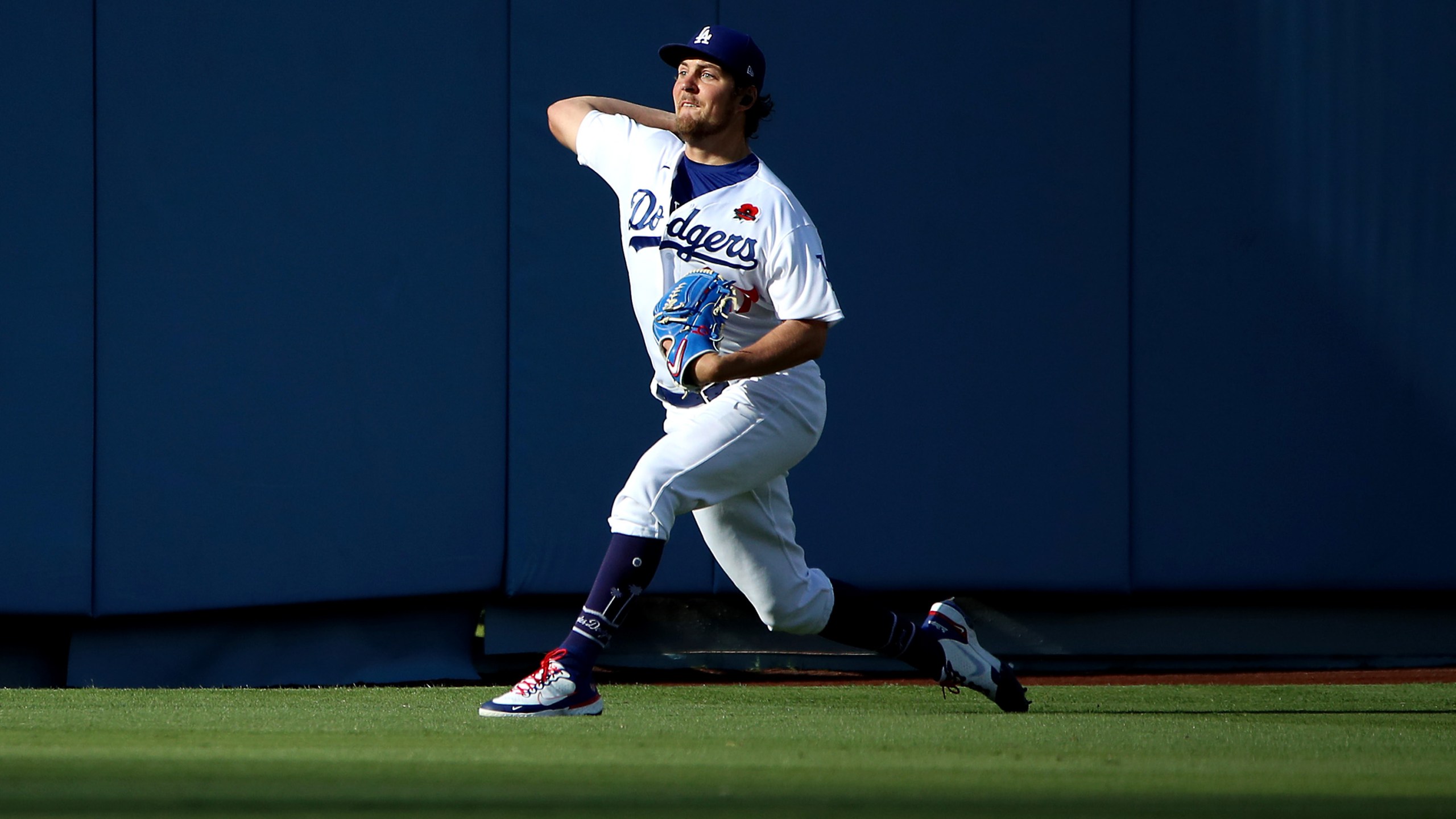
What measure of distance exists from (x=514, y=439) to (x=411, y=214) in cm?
84

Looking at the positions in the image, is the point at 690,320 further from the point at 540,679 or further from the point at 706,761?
the point at 706,761

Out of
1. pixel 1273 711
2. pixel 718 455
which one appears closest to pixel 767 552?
pixel 718 455

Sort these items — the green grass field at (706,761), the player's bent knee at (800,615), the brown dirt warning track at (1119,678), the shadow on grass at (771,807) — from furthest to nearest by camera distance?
1. the brown dirt warning track at (1119,678)
2. the player's bent knee at (800,615)
3. the green grass field at (706,761)
4. the shadow on grass at (771,807)

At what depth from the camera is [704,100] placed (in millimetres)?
3512

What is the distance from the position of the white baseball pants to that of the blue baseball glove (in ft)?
0.48

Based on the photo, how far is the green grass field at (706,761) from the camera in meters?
2.22

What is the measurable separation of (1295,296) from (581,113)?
300 cm

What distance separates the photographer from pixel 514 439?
5.21 metres

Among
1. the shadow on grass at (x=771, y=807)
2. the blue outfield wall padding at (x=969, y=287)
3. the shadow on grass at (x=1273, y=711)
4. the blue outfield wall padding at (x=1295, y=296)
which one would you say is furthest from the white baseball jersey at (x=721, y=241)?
the blue outfield wall padding at (x=1295, y=296)

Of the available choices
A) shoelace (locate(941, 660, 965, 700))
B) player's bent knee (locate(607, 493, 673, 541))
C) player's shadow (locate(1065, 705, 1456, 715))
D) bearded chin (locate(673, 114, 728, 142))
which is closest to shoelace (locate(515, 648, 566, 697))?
player's bent knee (locate(607, 493, 673, 541))

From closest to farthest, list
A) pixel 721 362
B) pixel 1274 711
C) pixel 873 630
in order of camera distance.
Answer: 1. pixel 721 362
2. pixel 873 630
3. pixel 1274 711

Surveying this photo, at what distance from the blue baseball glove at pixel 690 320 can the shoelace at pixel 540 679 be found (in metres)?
0.66

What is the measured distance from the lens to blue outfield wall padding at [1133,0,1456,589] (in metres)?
5.49

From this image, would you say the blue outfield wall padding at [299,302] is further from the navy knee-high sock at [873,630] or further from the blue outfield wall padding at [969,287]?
the navy knee-high sock at [873,630]
